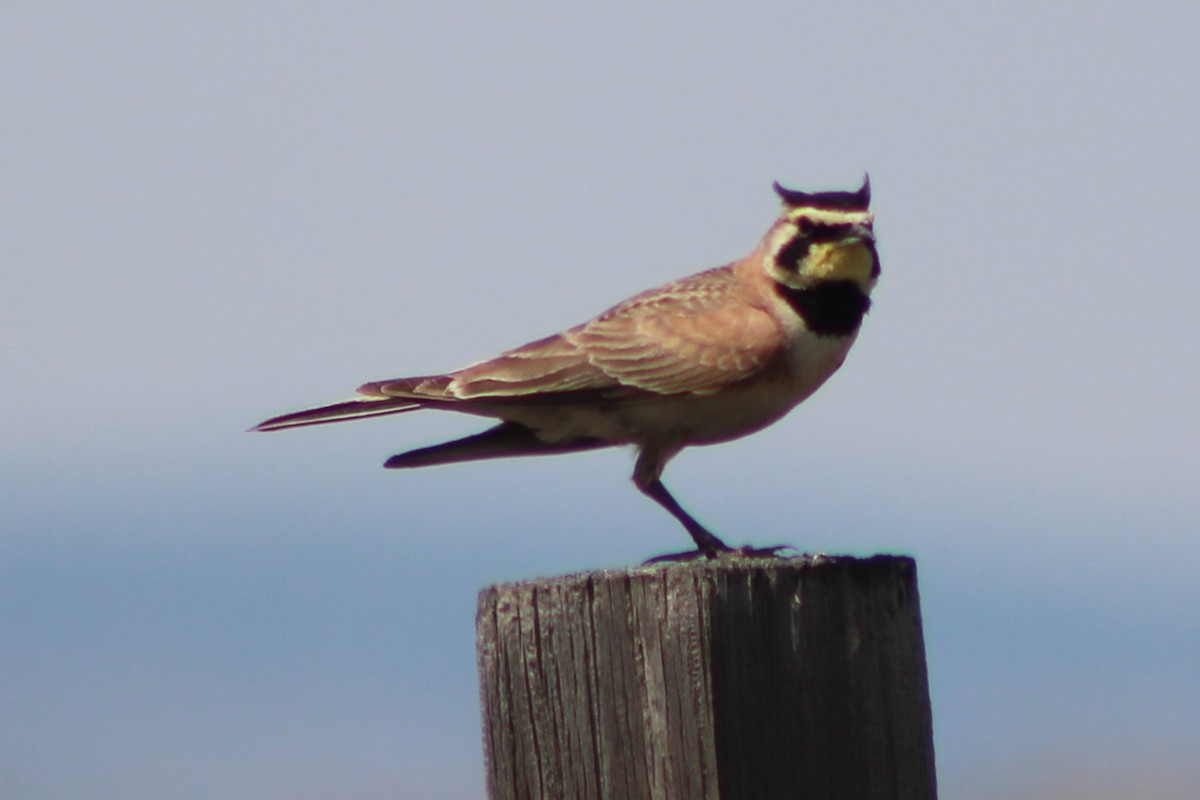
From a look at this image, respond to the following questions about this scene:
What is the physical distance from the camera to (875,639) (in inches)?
258

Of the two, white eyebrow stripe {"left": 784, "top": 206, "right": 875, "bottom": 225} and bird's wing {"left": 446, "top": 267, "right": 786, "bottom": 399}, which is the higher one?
white eyebrow stripe {"left": 784, "top": 206, "right": 875, "bottom": 225}

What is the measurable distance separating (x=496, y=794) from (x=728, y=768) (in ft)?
2.75

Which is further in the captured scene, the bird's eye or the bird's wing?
the bird's eye

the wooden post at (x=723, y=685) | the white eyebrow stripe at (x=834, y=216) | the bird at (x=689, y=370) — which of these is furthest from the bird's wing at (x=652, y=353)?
the wooden post at (x=723, y=685)

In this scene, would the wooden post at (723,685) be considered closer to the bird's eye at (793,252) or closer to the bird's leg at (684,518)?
the bird's leg at (684,518)

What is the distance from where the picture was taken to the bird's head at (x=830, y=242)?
10.6 metres

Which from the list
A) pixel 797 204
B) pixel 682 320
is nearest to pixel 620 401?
pixel 682 320

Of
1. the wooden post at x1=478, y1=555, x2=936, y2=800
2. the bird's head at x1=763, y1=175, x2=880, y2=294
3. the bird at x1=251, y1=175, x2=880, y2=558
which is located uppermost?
the bird's head at x1=763, y1=175, x2=880, y2=294

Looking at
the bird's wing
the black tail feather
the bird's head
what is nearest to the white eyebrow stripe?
the bird's head

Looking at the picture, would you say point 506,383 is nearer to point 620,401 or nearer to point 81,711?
point 620,401

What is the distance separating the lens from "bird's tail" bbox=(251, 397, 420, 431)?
9.70 metres

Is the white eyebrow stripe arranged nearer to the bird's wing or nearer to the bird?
the bird

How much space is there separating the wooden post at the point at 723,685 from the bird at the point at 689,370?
3602 millimetres

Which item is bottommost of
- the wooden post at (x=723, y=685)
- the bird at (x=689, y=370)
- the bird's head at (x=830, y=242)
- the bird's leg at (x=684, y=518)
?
the wooden post at (x=723, y=685)
